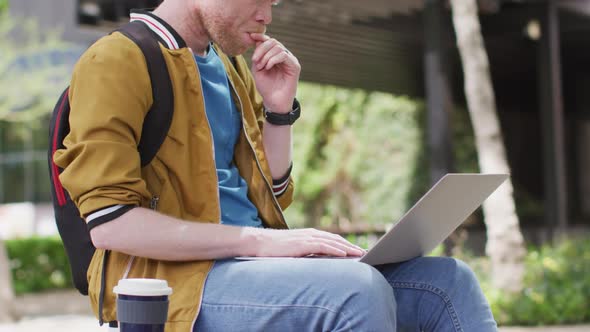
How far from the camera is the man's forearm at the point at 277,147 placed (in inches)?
92.0

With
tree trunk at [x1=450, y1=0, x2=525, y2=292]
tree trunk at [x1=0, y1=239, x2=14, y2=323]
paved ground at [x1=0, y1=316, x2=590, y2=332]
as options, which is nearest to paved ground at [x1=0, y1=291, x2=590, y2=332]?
paved ground at [x1=0, y1=316, x2=590, y2=332]

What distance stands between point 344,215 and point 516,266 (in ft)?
38.9

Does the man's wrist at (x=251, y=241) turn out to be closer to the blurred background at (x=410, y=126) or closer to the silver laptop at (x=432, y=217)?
the silver laptop at (x=432, y=217)

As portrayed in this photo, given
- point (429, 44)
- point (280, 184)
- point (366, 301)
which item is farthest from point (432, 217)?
point (429, 44)

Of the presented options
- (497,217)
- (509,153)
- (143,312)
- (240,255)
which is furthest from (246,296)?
(509,153)

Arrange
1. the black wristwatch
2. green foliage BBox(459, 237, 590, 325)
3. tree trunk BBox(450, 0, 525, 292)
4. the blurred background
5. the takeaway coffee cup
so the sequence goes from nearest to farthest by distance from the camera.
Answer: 1. the takeaway coffee cup
2. the black wristwatch
3. green foliage BBox(459, 237, 590, 325)
4. tree trunk BBox(450, 0, 525, 292)
5. the blurred background

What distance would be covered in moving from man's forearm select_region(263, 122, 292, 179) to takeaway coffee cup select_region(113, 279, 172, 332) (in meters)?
0.89

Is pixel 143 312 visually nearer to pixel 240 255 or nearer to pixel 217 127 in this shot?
pixel 240 255

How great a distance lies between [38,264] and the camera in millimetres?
14602

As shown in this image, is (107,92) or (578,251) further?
(578,251)

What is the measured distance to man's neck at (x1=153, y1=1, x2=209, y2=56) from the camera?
6.81 ft

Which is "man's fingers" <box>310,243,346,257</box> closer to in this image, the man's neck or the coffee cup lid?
the coffee cup lid

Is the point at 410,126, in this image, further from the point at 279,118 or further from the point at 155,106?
the point at 155,106

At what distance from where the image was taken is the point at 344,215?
19.4m
